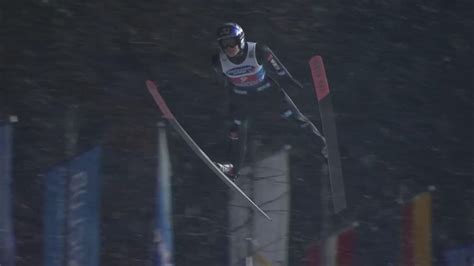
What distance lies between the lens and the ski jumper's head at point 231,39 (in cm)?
707

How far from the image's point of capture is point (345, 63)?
8016mm

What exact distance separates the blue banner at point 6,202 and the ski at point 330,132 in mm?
2349

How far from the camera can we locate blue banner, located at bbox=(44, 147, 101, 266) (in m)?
7.57

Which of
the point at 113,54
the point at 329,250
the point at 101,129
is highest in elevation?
the point at 113,54

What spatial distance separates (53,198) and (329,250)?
221 cm

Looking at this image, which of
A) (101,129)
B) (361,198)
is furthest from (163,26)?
(361,198)

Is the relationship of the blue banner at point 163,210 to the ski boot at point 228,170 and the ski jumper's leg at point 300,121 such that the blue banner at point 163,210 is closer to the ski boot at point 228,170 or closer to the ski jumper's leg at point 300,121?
the ski boot at point 228,170

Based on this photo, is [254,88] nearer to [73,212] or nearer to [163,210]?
[163,210]

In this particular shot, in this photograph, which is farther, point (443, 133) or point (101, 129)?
point (443, 133)

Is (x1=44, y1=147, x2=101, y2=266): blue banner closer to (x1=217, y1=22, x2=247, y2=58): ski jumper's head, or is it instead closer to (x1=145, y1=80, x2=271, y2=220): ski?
(x1=145, y1=80, x2=271, y2=220): ski

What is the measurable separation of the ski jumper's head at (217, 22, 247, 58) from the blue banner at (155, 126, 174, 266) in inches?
36.0

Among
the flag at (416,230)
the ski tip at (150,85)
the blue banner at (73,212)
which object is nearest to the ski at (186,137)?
the ski tip at (150,85)

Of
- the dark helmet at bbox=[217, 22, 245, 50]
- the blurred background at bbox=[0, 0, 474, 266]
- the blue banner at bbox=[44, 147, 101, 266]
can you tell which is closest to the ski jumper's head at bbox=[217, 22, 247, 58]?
the dark helmet at bbox=[217, 22, 245, 50]

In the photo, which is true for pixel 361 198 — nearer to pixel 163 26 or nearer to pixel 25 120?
pixel 163 26
